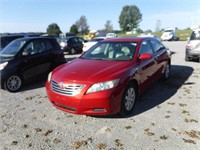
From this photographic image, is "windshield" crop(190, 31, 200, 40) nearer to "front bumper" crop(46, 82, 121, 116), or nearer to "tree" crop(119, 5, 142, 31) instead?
"front bumper" crop(46, 82, 121, 116)

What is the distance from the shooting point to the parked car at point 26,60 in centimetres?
647

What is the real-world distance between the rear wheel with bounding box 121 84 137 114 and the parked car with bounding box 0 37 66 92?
11.9ft

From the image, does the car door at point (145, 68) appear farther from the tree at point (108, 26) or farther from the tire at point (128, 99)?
the tree at point (108, 26)

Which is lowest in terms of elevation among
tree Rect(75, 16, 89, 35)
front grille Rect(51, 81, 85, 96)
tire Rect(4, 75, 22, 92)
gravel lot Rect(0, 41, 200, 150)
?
gravel lot Rect(0, 41, 200, 150)

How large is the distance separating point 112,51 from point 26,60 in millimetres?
2855

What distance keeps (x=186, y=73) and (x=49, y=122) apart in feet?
19.8

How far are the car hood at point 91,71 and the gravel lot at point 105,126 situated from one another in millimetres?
828

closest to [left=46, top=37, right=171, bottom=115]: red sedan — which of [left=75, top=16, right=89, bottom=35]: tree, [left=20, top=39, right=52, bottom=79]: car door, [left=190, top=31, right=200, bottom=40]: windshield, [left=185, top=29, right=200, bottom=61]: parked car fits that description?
[left=20, top=39, right=52, bottom=79]: car door

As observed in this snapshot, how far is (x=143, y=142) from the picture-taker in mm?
3574

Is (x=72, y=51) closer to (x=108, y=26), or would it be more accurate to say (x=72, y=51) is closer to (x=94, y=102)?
(x=94, y=102)

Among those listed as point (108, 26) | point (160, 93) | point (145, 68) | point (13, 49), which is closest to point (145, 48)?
point (145, 68)

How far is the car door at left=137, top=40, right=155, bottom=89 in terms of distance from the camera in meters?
5.10

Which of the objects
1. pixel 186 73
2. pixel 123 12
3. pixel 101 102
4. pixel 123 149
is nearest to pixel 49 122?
pixel 101 102

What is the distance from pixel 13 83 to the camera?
6.59 m
